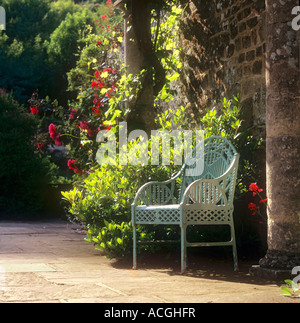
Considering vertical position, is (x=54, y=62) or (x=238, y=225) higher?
(x=54, y=62)

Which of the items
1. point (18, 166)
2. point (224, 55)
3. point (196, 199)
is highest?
point (224, 55)

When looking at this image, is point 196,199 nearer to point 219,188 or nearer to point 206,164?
point 219,188

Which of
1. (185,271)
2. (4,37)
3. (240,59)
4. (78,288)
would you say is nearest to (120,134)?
(240,59)

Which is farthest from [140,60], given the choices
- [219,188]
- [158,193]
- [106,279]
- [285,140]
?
[106,279]

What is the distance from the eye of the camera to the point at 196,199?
441 cm

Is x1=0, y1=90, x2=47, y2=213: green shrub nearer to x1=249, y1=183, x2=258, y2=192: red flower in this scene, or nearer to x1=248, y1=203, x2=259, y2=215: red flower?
x1=248, y1=203, x2=259, y2=215: red flower

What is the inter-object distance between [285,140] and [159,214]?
105cm

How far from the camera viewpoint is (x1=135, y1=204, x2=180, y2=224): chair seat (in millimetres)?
4336

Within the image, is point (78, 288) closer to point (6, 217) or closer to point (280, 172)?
point (280, 172)

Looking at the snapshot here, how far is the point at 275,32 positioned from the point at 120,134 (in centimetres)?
233

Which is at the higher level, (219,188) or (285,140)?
(285,140)

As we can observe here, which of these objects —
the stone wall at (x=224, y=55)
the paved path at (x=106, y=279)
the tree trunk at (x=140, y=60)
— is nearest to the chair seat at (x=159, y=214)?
the paved path at (x=106, y=279)

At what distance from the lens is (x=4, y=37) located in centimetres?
1855

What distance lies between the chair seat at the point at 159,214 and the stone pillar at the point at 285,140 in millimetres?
694
